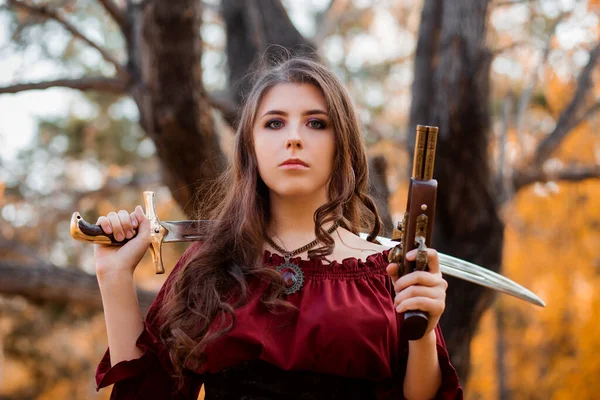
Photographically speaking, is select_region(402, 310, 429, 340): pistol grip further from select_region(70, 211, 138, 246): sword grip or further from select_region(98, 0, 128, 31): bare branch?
select_region(98, 0, 128, 31): bare branch

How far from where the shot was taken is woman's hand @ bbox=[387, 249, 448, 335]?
63.0 inches

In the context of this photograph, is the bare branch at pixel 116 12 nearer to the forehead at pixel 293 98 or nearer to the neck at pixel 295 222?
the forehead at pixel 293 98

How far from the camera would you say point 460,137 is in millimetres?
4012

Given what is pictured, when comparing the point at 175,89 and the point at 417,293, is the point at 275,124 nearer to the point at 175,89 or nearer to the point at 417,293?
the point at 417,293

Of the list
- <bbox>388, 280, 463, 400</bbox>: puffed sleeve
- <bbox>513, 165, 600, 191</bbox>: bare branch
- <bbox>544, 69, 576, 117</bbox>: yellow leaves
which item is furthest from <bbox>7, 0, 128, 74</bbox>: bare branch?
<bbox>544, 69, 576, 117</bbox>: yellow leaves

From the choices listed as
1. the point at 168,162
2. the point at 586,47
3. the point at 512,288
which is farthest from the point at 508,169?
the point at 512,288

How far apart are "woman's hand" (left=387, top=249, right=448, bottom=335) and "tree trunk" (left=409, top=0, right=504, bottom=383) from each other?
97.6 inches

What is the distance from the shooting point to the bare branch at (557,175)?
5.43m

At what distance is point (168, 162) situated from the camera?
3842mm

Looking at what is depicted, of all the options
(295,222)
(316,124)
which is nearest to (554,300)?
(295,222)

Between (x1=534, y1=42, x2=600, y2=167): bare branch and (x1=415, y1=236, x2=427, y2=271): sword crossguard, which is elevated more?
(x1=534, y1=42, x2=600, y2=167): bare branch

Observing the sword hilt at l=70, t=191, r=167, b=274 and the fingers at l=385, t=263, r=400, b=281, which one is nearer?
the fingers at l=385, t=263, r=400, b=281

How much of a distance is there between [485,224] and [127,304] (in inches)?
107

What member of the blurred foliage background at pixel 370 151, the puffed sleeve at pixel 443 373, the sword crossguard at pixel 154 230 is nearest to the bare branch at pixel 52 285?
the blurred foliage background at pixel 370 151
